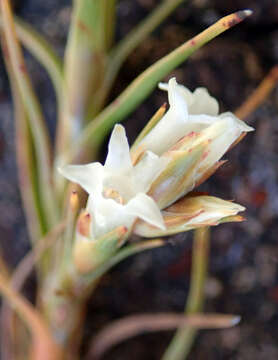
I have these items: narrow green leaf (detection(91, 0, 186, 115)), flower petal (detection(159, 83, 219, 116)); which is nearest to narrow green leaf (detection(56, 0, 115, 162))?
narrow green leaf (detection(91, 0, 186, 115))

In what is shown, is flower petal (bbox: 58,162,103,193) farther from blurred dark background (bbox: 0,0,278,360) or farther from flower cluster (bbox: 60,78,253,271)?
blurred dark background (bbox: 0,0,278,360)

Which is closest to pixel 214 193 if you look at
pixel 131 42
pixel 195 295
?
pixel 195 295

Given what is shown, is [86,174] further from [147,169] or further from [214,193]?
[214,193]

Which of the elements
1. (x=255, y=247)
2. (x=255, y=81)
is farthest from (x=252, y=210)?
(x=255, y=81)

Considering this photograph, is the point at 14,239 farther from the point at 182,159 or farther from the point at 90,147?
the point at 182,159

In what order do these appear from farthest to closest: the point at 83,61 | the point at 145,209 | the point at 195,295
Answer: the point at 195,295, the point at 83,61, the point at 145,209

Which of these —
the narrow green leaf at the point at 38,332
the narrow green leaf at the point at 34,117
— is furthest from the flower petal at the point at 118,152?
the narrow green leaf at the point at 38,332
